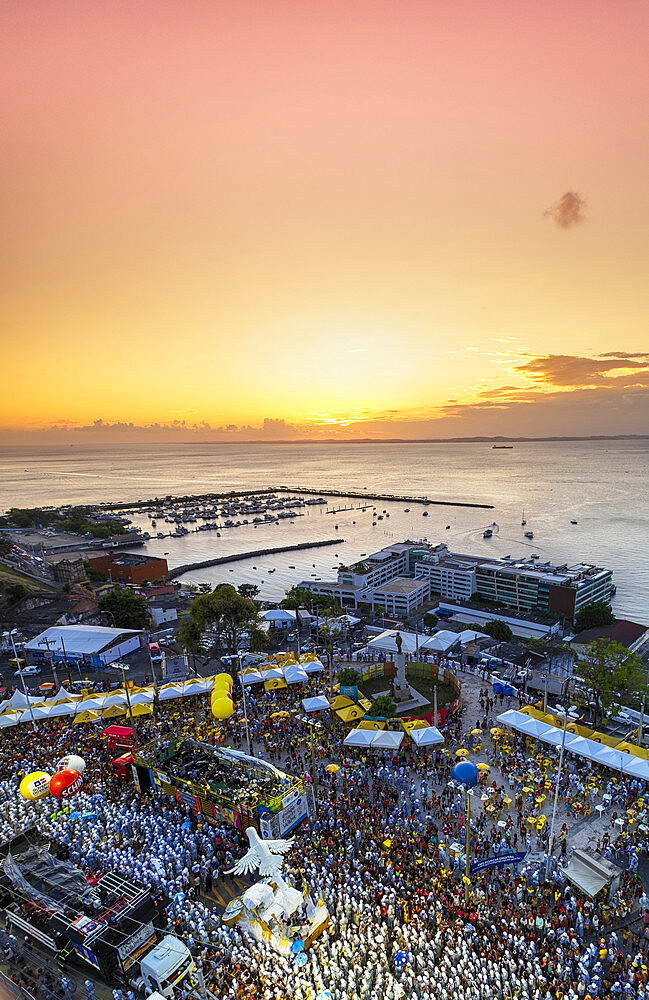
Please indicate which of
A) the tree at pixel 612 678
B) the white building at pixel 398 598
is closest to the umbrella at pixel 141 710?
the tree at pixel 612 678

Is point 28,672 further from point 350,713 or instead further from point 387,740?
point 387,740

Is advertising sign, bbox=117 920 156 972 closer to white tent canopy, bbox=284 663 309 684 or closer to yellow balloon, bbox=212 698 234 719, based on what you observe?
yellow balloon, bbox=212 698 234 719

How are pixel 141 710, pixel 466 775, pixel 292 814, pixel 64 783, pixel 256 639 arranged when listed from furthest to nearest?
pixel 256 639
pixel 141 710
pixel 64 783
pixel 292 814
pixel 466 775

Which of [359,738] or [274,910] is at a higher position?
[274,910]

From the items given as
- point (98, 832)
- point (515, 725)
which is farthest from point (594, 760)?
point (98, 832)

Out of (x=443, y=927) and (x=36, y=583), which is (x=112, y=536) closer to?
(x=36, y=583)

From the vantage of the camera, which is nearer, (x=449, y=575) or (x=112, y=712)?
(x=112, y=712)

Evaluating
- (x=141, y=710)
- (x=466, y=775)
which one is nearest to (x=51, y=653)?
(x=141, y=710)
